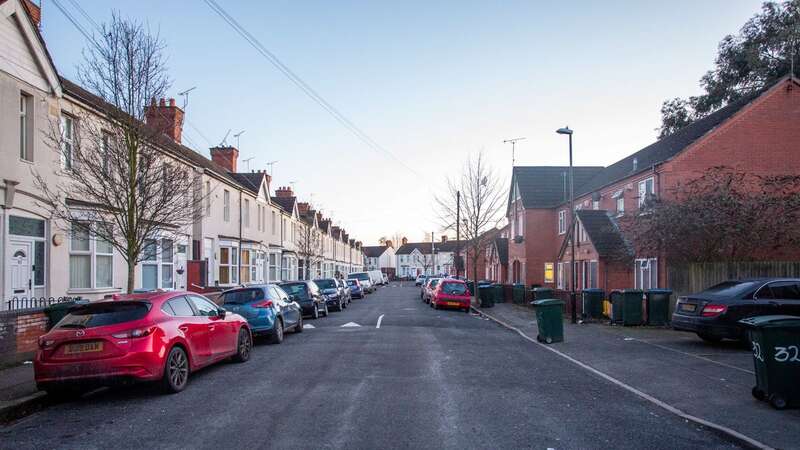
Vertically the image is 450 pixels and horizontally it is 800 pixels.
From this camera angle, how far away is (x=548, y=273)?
42.3 m

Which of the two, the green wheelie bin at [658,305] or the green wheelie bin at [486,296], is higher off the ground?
the green wheelie bin at [658,305]

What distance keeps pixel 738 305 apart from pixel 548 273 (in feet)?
95.9

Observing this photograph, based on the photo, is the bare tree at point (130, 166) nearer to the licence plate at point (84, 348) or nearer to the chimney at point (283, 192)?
the licence plate at point (84, 348)

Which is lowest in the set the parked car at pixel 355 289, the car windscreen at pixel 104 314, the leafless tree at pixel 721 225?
the parked car at pixel 355 289

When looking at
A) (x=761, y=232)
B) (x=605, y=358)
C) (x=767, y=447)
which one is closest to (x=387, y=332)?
(x=605, y=358)

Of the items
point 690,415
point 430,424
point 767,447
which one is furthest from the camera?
point 690,415

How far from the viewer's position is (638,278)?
28.2 metres

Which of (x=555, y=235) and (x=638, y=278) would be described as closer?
(x=638, y=278)

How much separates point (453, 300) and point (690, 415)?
20.7m

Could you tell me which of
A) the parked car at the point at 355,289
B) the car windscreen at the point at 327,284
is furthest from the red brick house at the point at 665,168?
the parked car at the point at 355,289

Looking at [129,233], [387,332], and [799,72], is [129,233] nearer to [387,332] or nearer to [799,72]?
[387,332]

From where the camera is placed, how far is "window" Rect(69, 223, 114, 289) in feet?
52.4

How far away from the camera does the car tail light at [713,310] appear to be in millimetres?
13320

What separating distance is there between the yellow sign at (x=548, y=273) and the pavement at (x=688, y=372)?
2333 cm
